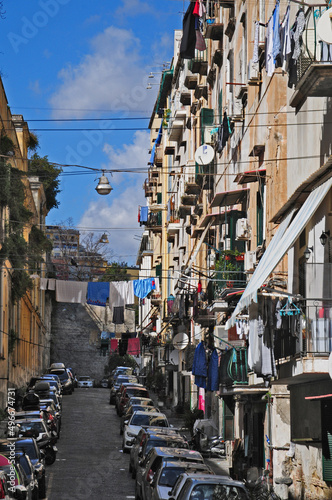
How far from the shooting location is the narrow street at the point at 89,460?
2169 cm

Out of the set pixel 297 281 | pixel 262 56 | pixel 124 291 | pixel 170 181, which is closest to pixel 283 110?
pixel 262 56

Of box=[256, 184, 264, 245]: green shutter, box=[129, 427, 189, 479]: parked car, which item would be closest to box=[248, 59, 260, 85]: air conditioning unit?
box=[256, 184, 264, 245]: green shutter

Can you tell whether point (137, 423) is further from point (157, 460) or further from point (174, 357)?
point (174, 357)

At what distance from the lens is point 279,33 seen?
17547mm

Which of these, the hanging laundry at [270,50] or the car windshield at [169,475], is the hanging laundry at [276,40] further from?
the car windshield at [169,475]

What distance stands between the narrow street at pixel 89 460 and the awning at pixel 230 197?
27.4 feet

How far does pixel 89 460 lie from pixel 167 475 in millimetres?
10722

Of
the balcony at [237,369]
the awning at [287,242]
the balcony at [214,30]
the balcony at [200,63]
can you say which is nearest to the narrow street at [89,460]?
the balcony at [237,369]

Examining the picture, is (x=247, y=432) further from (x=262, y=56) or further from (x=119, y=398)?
(x=119, y=398)

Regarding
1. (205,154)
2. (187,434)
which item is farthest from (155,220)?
(205,154)

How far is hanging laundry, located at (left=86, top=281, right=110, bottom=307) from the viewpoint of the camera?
4150 centimetres

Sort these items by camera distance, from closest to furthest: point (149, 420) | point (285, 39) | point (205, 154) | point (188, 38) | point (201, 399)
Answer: point (285, 39), point (149, 420), point (205, 154), point (188, 38), point (201, 399)

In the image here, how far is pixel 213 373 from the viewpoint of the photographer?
29781 mm

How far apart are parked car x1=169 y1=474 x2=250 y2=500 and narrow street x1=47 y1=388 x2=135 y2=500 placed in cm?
592
